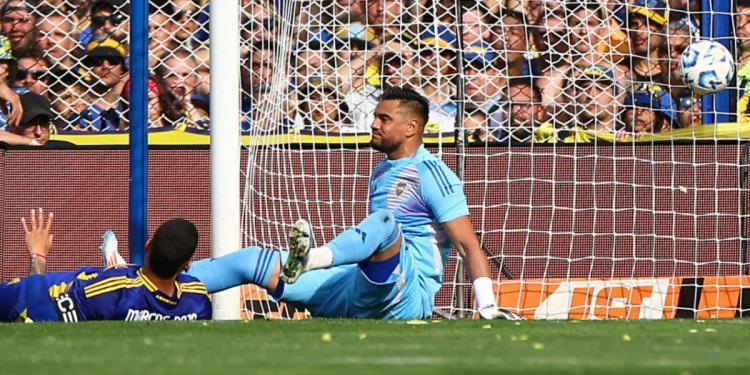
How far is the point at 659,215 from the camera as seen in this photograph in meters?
9.20

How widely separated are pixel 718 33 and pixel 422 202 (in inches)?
127

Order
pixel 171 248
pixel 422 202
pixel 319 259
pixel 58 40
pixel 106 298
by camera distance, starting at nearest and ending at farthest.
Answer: pixel 171 248, pixel 106 298, pixel 319 259, pixel 422 202, pixel 58 40

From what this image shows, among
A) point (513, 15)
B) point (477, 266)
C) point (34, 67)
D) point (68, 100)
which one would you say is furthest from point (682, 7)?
point (34, 67)

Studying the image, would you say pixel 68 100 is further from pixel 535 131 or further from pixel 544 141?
pixel 544 141

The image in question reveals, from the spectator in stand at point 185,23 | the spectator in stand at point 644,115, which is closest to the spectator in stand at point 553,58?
the spectator in stand at point 644,115

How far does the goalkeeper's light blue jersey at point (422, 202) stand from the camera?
281 inches

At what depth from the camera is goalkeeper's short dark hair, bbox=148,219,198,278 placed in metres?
6.18

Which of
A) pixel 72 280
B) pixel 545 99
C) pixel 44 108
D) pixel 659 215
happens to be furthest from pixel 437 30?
pixel 72 280

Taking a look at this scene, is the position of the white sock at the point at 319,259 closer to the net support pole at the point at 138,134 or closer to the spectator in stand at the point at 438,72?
the net support pole at the point at 138,134

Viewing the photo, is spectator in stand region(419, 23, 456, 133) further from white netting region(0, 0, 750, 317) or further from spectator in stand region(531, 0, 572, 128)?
spectator in stand region(531, 0, 572, 128)

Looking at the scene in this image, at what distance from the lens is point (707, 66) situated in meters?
8.32

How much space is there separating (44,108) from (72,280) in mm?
3737

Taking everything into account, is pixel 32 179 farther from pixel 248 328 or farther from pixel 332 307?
pixel 248 328

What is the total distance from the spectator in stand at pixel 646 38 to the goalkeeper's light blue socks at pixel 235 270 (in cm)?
359
